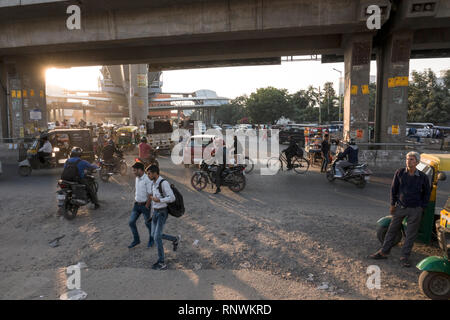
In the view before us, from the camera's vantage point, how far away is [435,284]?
4328 millimetres

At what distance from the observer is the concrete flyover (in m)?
13.2

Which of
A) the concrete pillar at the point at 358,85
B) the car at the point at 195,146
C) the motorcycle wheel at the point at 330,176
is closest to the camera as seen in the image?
the motorcycle wheel at the point at 330,176

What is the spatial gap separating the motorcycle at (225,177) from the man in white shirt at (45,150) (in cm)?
700

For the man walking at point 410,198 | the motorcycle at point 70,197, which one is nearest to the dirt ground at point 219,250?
the motorcycle at point 70,197

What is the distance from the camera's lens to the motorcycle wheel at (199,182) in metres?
10.7

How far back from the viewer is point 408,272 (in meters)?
5.05

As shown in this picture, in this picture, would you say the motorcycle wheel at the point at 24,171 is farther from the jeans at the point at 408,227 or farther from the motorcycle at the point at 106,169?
the jeans at the point at 408,227

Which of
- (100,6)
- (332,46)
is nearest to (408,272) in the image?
(332,46)

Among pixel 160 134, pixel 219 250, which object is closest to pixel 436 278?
pixel 219 250

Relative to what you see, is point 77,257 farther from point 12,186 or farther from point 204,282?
point 12,186

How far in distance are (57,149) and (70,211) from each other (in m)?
7.01
